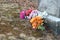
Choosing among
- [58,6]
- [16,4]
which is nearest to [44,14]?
[58,6]

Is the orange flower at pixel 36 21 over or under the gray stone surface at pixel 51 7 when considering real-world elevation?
under

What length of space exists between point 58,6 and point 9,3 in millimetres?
2537

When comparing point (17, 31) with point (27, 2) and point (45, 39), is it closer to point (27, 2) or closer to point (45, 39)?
point (45, 39)

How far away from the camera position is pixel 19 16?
4512 mm

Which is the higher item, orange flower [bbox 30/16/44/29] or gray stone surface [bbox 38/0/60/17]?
gray stone surface [bbox 38/0/60/17]

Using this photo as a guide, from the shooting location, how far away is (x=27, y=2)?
5883 mm

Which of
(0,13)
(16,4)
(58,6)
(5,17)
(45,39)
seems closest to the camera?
(45,39)

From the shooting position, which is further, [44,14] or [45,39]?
[44,14]

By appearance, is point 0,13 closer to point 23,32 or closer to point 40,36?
point 23,32

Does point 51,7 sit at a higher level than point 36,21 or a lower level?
higher

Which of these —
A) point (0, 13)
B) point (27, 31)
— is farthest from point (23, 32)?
point (0, 13)

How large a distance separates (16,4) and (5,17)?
130 cm

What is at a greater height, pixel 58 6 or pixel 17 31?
pixel 58 6

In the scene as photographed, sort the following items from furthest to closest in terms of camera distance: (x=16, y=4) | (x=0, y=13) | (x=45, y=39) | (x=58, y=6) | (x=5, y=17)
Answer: (x=16, y=4) → (x=0, y=13) → (x=5, y=17) → (x=58, y=6) → (x=45, y=39)
